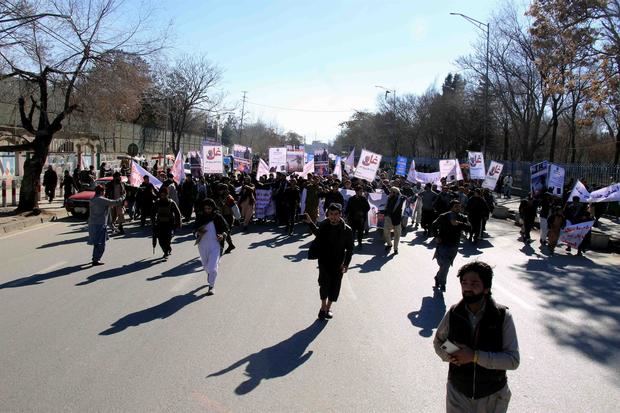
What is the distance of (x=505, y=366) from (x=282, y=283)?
647 centimetres

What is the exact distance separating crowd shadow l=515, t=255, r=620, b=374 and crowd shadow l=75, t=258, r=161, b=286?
7149 mm

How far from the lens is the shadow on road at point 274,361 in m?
5.14

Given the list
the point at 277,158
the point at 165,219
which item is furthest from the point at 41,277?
the point at 277,158

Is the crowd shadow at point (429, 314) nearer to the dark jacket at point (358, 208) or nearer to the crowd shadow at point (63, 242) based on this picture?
the dark jacket at point (358, 208)

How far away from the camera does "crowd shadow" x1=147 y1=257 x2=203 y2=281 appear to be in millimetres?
9876

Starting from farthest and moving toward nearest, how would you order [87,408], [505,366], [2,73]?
[2,73] < [87,408] < [505,366]

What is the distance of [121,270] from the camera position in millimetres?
10234

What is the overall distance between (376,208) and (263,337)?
35.7 feet

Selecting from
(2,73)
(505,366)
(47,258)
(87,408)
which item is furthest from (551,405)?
(2,73)

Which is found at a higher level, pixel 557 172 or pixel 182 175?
pixel 557 172

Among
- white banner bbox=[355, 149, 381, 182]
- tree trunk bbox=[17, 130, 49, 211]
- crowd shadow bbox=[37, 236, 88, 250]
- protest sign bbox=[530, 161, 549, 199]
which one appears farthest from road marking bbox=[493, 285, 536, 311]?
tree trunk bbox=[17, 130, 49, 211]

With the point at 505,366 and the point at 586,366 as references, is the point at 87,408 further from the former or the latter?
the point at 586,366

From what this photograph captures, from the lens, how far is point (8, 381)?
491 cm

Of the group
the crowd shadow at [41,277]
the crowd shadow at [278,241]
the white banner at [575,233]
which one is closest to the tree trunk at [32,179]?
the crowd shadow at [278,241]
